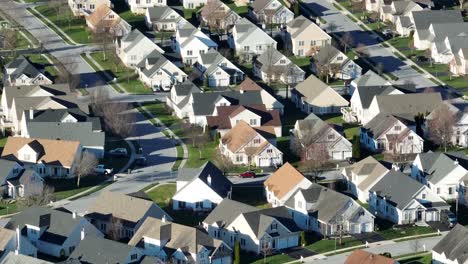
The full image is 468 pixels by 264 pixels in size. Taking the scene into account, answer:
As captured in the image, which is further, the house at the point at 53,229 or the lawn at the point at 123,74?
the lawn at the point at 123,74

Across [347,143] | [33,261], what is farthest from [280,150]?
[33,261]

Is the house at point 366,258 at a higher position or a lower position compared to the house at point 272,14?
lower

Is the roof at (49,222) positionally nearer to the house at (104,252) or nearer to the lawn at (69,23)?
the house at (104,252)

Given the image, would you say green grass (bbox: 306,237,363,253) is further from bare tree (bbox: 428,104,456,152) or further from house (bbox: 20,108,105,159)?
house (bbox: 20,108,105,159)

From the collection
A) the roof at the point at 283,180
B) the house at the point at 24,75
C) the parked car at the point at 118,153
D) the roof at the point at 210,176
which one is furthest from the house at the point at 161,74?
the roof at the point at 283,180

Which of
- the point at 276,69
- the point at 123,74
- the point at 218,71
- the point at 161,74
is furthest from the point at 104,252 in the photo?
the point at 123,74
